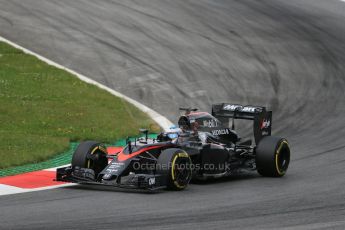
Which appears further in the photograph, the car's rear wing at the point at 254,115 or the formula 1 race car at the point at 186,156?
the car's rear wing at the point at 254,115

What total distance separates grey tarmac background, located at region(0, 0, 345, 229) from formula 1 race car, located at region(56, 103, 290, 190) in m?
0.26

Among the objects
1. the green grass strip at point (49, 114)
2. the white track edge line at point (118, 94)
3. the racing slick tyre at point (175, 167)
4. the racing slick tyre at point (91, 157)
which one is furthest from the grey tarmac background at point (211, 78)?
the green grass strip at point (49, 114)

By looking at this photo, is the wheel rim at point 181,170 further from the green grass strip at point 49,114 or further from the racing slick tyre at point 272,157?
the green grass strip at point 49,114

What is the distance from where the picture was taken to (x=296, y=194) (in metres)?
14.1

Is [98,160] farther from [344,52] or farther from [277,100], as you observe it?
[344,52]

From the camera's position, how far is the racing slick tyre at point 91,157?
15.0m

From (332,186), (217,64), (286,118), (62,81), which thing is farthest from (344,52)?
(332,186)

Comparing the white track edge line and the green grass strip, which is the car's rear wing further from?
the white track edge line

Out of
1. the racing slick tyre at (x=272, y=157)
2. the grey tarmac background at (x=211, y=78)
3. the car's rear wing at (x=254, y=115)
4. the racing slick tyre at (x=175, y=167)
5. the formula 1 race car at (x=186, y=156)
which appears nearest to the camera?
the grey tarmac background at (x=211, y=78)

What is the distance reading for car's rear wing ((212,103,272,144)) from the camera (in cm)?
1658

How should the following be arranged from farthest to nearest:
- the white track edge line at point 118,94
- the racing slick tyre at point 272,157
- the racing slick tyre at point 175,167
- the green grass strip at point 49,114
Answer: the white track edge line at point 118,94 < the green grass strip at point 49,114 < the racing slick tyre at point 272,157 < the racing slick tyre at point 175,167

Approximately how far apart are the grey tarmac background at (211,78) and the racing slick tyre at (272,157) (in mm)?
237

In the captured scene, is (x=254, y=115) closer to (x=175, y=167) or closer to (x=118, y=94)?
(x=175, y=167)

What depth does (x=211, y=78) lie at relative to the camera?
25797mm
